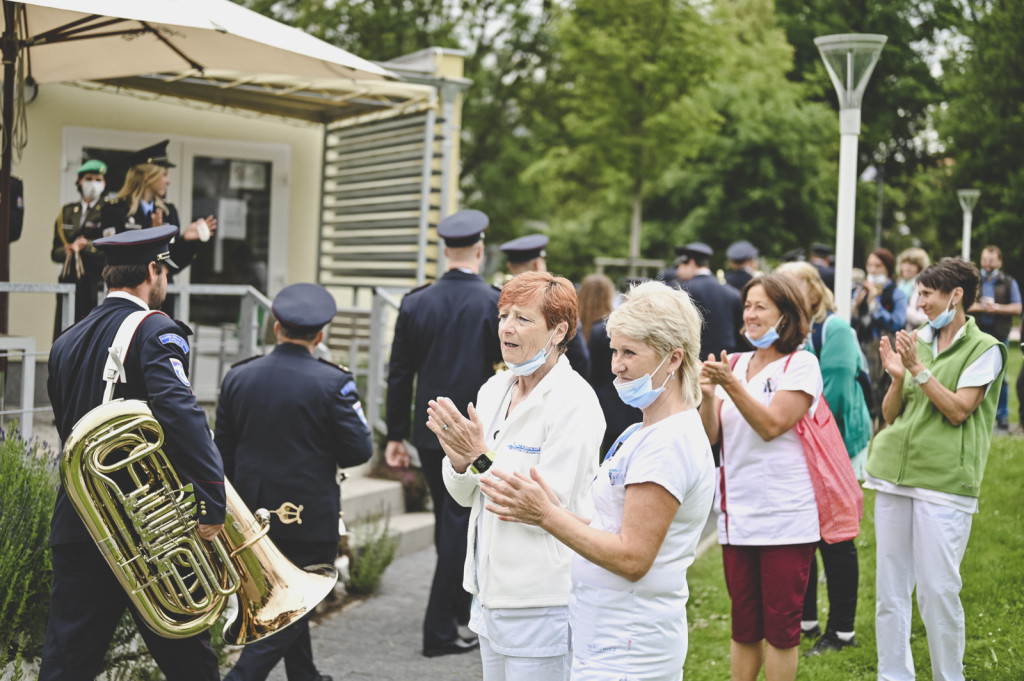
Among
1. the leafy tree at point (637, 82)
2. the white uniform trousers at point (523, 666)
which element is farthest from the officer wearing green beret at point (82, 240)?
the leafy tree at point (637, 82)

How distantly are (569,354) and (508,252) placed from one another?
81 cm

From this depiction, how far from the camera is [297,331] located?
462 centimetres

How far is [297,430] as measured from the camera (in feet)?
15.1

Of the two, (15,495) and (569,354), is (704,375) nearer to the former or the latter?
(569,354)

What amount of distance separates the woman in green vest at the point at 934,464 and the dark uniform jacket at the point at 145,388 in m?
2.95

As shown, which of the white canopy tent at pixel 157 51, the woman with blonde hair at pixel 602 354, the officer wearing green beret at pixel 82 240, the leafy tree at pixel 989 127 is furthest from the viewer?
the leafy tree at pixel 989 127

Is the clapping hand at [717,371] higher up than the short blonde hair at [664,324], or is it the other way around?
the short blonde hair at [664,324]

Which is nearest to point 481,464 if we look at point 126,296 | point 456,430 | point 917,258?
point 456,430

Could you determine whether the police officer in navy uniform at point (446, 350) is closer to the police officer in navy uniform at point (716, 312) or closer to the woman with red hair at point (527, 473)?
the woman with red hair at point (527, 473)

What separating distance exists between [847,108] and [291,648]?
4.80 meters

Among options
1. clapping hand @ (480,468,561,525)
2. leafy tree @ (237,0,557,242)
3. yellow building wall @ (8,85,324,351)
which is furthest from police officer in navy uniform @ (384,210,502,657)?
leafy tree @ (237,0,557,242)

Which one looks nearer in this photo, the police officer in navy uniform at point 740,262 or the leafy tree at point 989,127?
the police officer in navy uniform at point 740,262

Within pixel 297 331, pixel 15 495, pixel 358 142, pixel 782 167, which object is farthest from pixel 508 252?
pixel 782 167

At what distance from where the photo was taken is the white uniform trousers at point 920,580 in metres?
4.52
